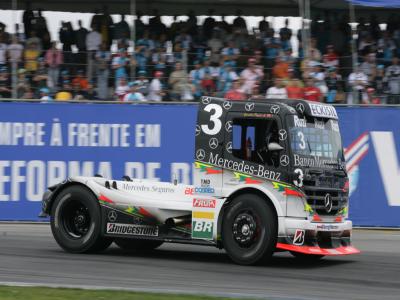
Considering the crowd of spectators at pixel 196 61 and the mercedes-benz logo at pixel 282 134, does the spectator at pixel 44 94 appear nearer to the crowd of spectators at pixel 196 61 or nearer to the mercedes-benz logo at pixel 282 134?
the crowd of spectators at pixel 196 61

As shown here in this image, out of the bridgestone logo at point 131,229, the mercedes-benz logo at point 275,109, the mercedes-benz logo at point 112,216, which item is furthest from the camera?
the mercedes-benz logo at point 112,216

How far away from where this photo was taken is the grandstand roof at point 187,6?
18.8 meters

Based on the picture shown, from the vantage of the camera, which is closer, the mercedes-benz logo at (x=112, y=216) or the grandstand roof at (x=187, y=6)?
the mercedes-benz logo at (x=112, y=216)

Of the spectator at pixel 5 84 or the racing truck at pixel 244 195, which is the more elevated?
the spectator at pixel 5 84

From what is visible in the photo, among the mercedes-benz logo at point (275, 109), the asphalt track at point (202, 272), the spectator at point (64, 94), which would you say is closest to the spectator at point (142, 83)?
the spectator at point (64, 94)

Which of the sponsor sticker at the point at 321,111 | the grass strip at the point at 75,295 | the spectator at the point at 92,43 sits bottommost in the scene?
the grass strip at the point at 75,295

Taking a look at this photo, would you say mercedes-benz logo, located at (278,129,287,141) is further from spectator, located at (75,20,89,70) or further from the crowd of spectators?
spectator, located at (75,20,89,70)

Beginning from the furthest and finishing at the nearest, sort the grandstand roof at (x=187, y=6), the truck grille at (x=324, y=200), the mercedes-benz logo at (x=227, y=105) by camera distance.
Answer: the grandstand roof at (x=187, y=6) → the mercedes-benz logo at (x=227, y=105) → the truck grille at (x=324, y=200)

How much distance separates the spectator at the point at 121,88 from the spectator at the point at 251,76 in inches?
94.3

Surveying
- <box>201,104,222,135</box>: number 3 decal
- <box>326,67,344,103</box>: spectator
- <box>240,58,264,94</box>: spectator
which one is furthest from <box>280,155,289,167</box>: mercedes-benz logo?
<box>240,58,264,94</box>: spectator

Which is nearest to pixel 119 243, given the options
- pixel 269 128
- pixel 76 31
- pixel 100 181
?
pixel 100 181

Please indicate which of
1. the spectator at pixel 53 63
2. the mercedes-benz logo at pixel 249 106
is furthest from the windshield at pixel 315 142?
the spectator at pixel 53 63

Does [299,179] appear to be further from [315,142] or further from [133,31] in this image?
[133,31]

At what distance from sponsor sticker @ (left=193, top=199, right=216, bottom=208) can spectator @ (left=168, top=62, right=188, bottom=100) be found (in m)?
5.79
